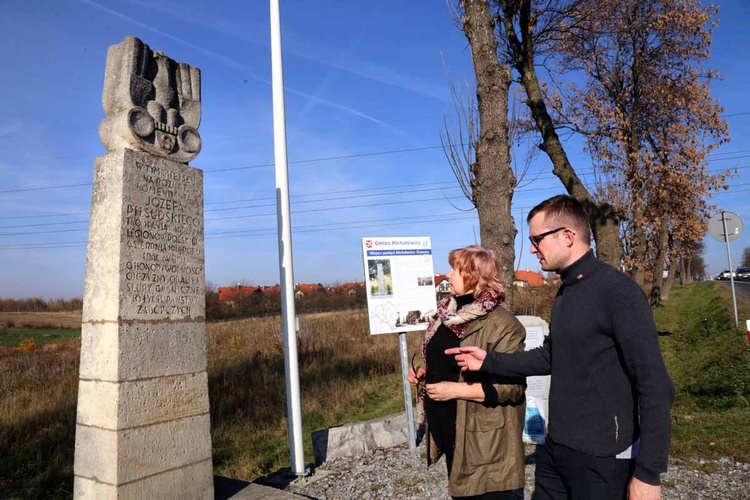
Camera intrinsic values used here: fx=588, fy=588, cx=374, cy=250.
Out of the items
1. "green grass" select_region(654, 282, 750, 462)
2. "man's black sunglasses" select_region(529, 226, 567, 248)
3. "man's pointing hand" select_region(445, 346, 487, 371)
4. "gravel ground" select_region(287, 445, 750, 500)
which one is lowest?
"gravel ground" select_region(287, 445, 750, 500)

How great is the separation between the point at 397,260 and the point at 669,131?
46.5ft

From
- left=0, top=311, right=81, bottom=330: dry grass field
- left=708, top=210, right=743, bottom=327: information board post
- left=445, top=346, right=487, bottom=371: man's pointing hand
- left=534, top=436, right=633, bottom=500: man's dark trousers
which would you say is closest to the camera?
left=534, top=436, right=633, bottom=500: man's dark trousers

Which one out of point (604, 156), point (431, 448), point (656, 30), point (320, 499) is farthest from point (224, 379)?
point (656, 30)

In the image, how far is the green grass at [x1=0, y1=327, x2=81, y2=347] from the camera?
2217 cm

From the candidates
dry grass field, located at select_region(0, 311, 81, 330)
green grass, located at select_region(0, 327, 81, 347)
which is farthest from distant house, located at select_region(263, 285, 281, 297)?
green grass, located at select_region(0, 327, 81, 347)

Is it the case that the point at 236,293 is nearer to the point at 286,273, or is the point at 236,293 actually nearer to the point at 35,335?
the point at 35,335

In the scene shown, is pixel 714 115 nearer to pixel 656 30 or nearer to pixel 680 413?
pixel 656 30

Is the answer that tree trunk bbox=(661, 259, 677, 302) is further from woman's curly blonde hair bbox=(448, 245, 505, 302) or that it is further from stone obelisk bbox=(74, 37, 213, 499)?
woman's curly blonde hair bbox=(448, 245, 505, 302)

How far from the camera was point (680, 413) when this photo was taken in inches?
306

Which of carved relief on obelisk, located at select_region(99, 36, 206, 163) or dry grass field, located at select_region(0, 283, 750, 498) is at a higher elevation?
carved relief on obelisk, located at select_region(99, 36, 206, 163)

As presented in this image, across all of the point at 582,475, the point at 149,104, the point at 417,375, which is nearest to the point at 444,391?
the point at 417,375

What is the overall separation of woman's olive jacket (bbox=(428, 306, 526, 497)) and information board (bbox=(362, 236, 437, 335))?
11.6 feet

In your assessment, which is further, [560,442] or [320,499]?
[320,499]

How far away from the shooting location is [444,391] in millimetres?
2965
